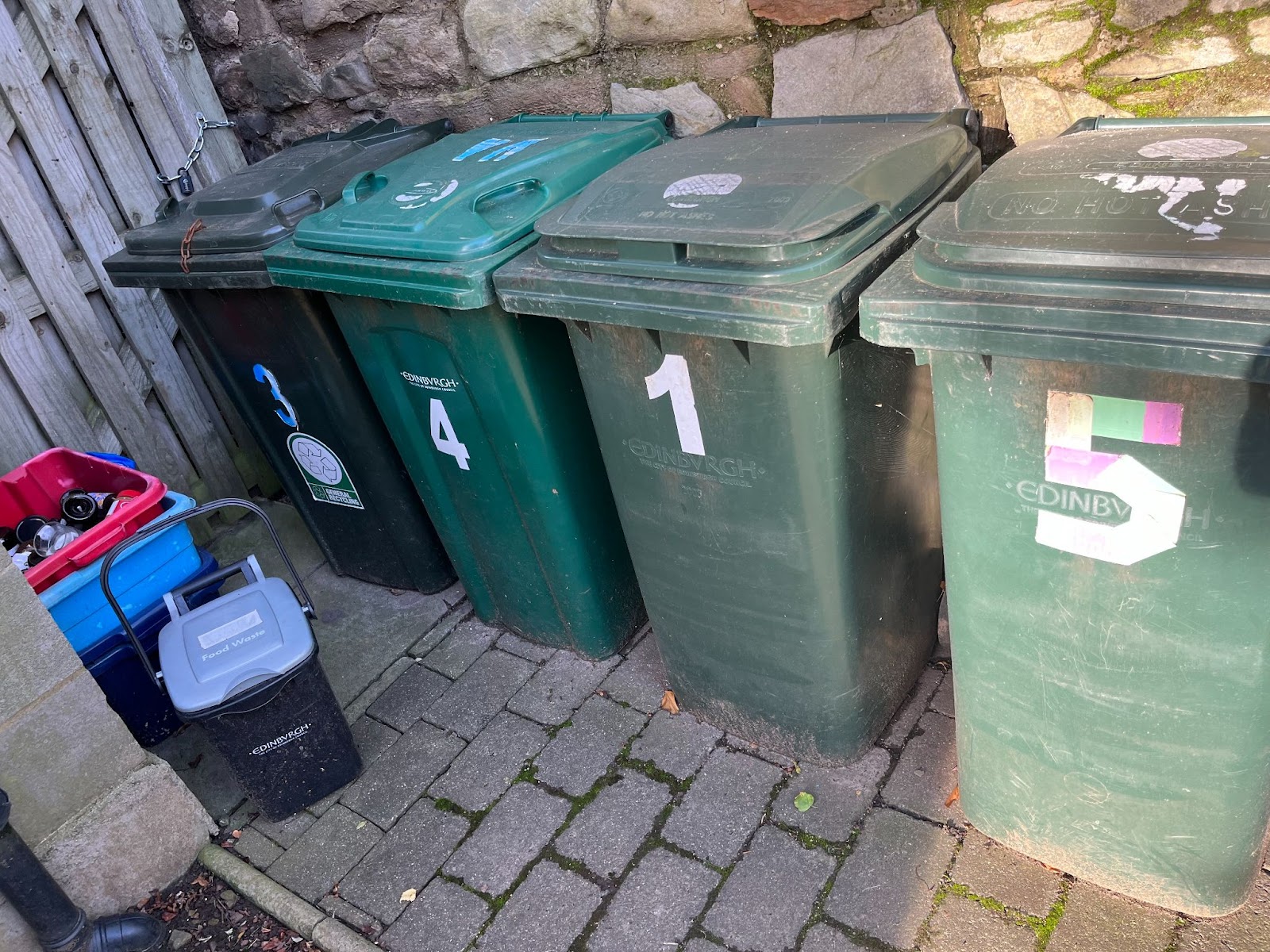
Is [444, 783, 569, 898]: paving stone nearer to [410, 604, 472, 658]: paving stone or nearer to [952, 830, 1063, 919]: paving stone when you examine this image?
[410, 604, 472, 658]: paving stone

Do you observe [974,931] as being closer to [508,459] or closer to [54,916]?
[508,459]

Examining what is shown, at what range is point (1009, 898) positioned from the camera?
2.18 m

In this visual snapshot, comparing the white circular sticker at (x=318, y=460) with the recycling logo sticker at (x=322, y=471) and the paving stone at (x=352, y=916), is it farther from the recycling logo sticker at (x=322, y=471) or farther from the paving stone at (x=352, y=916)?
the paving stone at (x=352, y=916)

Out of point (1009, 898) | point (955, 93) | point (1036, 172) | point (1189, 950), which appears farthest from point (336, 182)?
point (1189, 950)

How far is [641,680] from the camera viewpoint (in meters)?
3.03

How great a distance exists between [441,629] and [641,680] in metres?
0.86

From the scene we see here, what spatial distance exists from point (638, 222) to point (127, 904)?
2.37m

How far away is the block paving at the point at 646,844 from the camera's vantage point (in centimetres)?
217

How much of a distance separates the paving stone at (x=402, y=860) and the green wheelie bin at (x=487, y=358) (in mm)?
737

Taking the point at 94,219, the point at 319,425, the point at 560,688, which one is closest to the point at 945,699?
the point at 560,688

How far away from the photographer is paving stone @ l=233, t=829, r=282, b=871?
2696 millimetres

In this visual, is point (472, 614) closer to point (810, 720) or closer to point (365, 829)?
point (365, 829)

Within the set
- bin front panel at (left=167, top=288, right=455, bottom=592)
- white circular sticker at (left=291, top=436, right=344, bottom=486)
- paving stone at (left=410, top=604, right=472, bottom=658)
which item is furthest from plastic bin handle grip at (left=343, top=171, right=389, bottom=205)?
paving stone at (left=410, top=604, right=472, bottom=658)

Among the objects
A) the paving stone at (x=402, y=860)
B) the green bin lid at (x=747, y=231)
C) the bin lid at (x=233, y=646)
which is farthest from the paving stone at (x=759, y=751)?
the green bin lid at (x=747, y=231)
